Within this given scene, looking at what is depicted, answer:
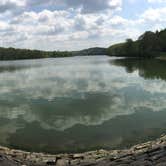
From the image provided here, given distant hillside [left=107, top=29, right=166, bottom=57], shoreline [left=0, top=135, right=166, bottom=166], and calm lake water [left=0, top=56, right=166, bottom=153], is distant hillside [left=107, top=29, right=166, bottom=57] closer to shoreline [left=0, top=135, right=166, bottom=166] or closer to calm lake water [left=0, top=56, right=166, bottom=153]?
calm lake water [left=0, top=56, right=166, bottom=153]

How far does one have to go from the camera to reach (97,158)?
35.2 ft

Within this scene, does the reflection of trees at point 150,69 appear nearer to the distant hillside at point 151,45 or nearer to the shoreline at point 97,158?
the shoreline at point 97,158

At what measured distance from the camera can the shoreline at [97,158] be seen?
879cm

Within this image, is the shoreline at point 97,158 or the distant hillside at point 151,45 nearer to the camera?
the shoreline at point 97,158

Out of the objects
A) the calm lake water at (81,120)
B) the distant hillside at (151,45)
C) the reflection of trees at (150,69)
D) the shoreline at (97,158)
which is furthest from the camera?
the distant hillside at (151,45)

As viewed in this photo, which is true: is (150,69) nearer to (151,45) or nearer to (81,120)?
(81,120)

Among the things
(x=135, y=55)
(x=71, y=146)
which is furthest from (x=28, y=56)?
(x=71, y=146)

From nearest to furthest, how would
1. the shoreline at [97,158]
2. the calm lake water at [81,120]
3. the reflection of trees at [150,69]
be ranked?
the shoreline at [97,158] → the calm lake water at [81,120] → the reflection of trees at [150,69]

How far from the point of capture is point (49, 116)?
726 inches

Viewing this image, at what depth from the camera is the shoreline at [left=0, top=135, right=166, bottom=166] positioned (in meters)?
8.79

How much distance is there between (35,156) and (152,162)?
5.39 m

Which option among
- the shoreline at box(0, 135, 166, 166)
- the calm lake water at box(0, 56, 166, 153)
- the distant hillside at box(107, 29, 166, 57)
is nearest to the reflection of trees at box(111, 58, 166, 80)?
the calm lake water at box(0, 56, 166, 153)

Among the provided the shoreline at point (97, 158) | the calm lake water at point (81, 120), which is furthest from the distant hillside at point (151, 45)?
the shoreline at point (97, 158)

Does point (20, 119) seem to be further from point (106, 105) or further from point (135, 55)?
point (135, 55)
